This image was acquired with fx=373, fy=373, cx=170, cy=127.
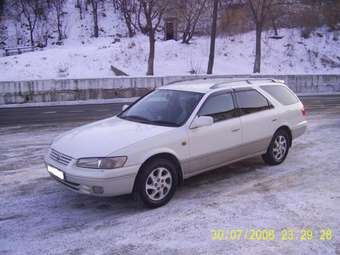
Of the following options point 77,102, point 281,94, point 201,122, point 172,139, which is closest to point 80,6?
point 77,102

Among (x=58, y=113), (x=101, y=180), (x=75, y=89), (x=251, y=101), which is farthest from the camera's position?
(x=75, y=89)

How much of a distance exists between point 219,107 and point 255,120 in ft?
2.58

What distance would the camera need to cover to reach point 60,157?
189 inches

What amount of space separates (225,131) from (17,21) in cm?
4897

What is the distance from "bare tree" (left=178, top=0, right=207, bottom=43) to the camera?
32812mm

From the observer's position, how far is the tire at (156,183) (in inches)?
182

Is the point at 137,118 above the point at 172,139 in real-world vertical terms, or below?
above

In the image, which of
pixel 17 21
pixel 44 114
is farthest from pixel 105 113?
pixel 17 21

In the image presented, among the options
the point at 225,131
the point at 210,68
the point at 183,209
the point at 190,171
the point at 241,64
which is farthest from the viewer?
the point at 241,64

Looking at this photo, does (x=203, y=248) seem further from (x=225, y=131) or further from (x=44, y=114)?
(x=44, y=114)

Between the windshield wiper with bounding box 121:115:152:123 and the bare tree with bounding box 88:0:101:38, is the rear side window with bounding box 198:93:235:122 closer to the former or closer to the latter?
the windshield wiper with bounding box 121:115:152:123

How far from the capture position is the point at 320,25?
1484 inches

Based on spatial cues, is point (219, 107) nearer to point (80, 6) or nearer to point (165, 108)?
point (165, 108)

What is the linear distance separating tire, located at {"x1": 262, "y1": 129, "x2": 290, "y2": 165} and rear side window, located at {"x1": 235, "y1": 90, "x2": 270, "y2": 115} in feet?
1.95
